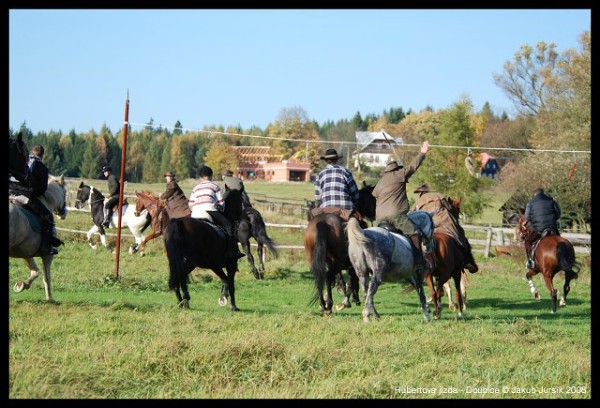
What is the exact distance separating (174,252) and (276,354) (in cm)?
427

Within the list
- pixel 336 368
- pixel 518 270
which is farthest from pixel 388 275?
pixel 518 270

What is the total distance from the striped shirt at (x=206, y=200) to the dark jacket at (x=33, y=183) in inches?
110

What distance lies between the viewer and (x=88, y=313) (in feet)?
33.4

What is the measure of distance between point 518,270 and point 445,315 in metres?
14.3

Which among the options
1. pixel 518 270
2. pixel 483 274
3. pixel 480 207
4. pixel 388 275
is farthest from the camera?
pixel 480 207

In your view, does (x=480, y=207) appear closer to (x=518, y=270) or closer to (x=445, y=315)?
(x=518, y=270)

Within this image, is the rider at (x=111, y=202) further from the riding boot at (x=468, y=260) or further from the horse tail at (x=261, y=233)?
the riding boot at (x=468, y=260)

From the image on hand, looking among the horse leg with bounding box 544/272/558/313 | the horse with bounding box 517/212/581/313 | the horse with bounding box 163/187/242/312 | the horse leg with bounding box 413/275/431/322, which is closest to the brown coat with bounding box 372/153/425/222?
the horse leg with bounding box 413/275/431/322

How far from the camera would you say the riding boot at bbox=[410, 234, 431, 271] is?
1193cm

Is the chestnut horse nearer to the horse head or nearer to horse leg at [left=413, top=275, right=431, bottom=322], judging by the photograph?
horse leg at [left=413, top=275, right=431, bottom=322]

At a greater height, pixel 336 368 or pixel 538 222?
pixel 538 222

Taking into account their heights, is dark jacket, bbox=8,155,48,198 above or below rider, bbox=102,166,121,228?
above

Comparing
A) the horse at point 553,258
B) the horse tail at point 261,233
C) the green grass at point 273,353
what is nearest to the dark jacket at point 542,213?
the horse at point 553,258

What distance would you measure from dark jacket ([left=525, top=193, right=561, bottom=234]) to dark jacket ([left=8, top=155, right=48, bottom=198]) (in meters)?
10.8
